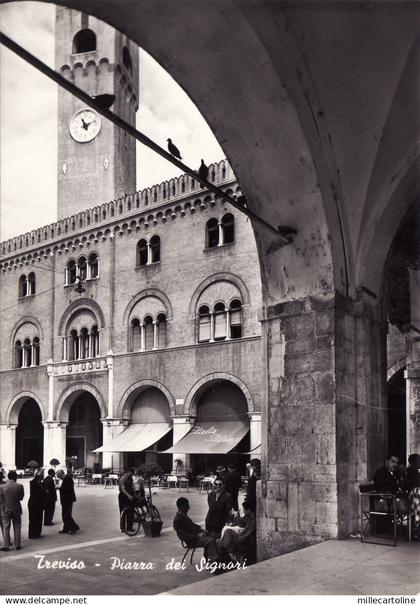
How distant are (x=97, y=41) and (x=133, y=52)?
100 inches

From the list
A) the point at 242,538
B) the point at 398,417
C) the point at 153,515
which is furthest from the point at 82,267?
the point at 242,538

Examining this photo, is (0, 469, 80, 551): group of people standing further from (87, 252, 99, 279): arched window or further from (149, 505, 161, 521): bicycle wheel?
(87, 252, 99, 279): arched window

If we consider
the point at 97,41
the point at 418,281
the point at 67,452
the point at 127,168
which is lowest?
the point at 67,452

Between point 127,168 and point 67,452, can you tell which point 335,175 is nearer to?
point 67,452

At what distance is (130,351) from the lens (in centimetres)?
2469

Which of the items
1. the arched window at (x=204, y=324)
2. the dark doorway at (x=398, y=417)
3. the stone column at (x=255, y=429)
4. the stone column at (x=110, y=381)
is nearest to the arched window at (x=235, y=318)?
the arched window at (x=204, y=324)

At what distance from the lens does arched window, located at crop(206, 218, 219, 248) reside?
2277cm

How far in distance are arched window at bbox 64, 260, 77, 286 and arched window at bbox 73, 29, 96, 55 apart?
11.3m

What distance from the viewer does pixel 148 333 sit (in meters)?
24.4

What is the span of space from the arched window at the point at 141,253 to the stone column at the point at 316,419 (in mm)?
17617

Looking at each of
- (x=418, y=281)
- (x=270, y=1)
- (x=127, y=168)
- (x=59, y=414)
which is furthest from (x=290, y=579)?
(x=127, y=168)

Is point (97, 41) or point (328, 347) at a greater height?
point (97, 41)

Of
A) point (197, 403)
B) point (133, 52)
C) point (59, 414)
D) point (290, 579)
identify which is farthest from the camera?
point (133, 52)

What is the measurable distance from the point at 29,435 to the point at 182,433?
388 inches
